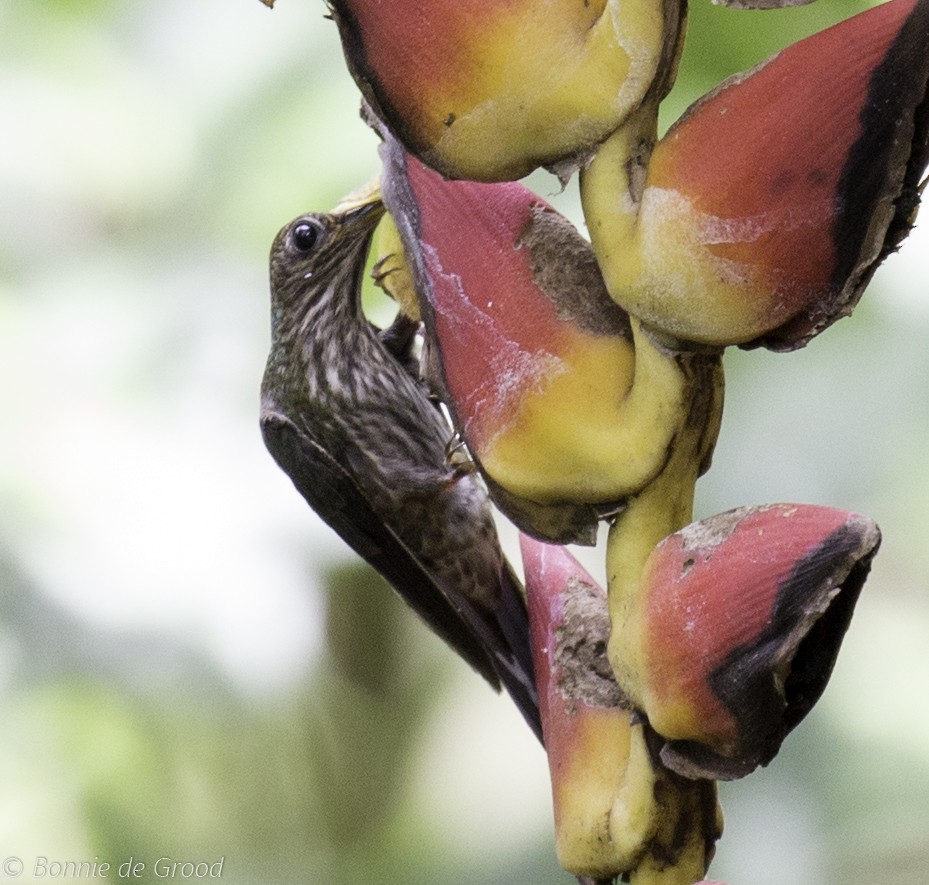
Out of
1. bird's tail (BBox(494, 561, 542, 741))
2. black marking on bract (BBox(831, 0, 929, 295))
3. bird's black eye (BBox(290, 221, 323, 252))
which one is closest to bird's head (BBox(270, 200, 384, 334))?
bird's black eye (BBox(290, 221, 323, 252))

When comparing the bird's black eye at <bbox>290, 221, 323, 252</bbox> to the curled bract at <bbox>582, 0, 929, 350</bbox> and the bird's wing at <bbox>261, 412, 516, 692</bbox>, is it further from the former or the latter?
the curled bract at <bbox>582, 0, 929, 350</bbox>

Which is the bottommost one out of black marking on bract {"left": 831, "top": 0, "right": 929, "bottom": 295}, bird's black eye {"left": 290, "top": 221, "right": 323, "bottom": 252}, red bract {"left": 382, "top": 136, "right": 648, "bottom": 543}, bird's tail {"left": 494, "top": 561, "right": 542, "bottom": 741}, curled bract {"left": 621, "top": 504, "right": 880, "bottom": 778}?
bird's tail {"left": 494, "top": 561, "right": 542, "bottom": 741}

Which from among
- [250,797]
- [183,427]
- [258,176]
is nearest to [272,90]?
[258,176]

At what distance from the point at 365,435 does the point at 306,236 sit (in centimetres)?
22

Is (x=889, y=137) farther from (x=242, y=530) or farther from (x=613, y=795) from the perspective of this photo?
(x=242, y=530)

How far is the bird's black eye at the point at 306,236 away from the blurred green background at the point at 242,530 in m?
0.06

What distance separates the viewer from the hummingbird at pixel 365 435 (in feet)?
3.40

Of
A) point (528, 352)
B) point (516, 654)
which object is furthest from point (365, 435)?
point (528, 352)

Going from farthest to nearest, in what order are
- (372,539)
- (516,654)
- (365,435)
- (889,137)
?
(365,435) → (372,539) → (516,654) → (889,137)

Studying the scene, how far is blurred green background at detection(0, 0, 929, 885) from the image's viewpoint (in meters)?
0.93

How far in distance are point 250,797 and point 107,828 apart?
116 millimetres

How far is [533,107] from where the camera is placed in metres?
0.39

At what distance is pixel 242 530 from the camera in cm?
111

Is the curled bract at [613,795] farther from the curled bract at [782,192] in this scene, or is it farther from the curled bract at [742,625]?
the curled bract at [782,192]
